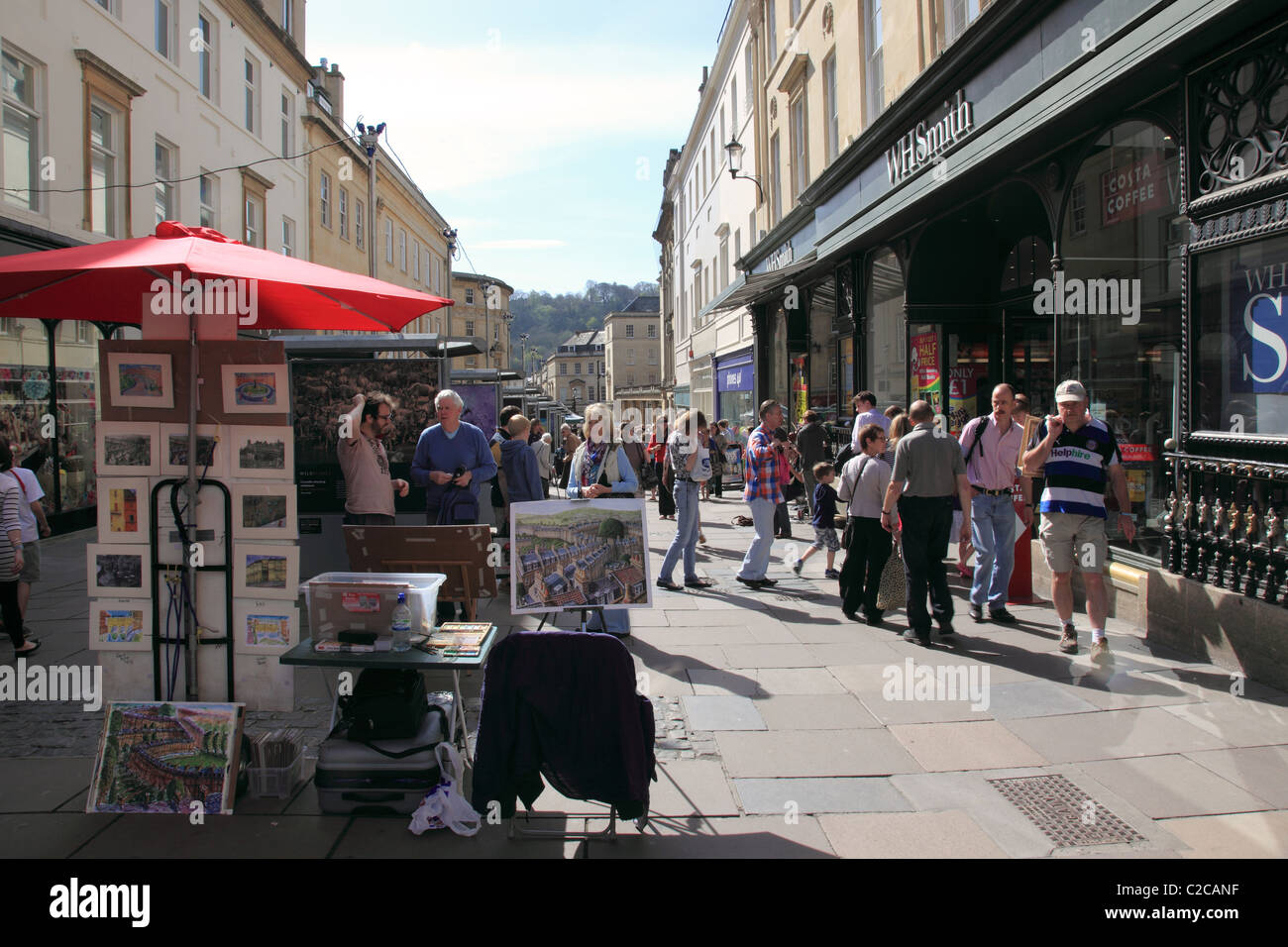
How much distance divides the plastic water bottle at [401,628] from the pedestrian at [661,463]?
34.6 feet

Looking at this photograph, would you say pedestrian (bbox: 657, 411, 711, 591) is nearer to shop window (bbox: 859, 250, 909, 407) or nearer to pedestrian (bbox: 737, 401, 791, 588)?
pedestrian (bbox: 737, 401, 791, 588)

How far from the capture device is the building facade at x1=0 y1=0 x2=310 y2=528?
12.7 metres

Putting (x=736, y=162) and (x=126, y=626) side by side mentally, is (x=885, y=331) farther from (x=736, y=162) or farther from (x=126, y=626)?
(x=736, y=162)

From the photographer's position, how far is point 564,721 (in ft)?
11.3

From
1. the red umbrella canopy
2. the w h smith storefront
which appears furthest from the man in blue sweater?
the w h smith storefront

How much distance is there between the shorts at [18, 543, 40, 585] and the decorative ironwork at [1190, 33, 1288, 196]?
904 cm

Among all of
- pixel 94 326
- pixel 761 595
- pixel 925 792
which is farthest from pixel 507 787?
pixel 94 326

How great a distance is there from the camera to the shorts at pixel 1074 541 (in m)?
5.91

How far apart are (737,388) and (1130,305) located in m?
17.4

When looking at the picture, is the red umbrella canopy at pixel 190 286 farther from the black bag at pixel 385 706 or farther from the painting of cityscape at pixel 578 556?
the black bag at pixel 385 706
